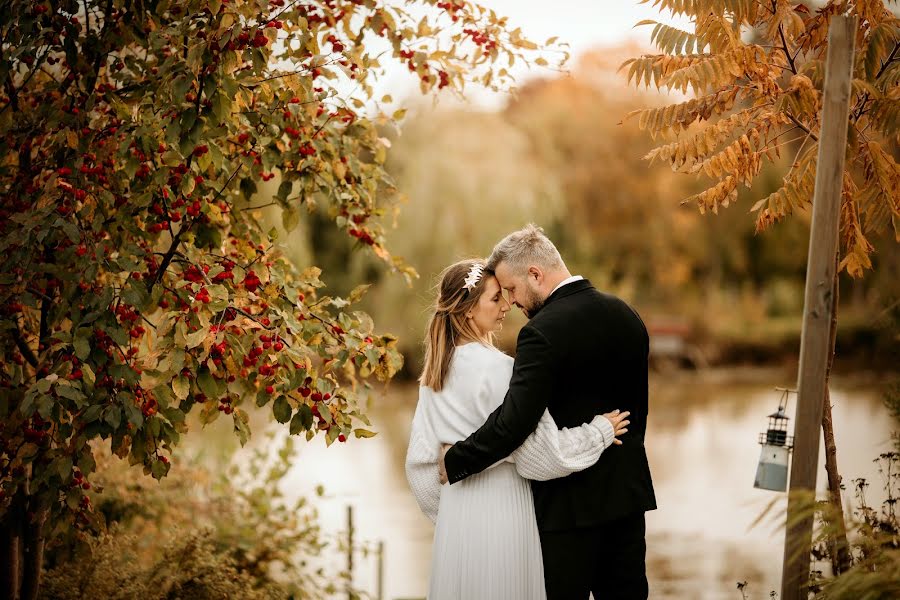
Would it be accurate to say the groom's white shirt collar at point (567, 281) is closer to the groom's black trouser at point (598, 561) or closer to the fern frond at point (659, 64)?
the groom's black trouser at point (598, 561)

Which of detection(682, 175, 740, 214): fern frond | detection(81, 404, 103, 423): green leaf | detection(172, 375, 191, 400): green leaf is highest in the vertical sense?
detection(682, 175, 740, 214): fern frond

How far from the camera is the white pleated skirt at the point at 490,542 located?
3.45 m

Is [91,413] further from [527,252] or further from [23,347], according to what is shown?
[527,252]

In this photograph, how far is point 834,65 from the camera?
313 centimetres

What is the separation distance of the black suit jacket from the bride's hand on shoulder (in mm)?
57

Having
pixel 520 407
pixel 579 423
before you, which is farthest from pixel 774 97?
pixel 520 407

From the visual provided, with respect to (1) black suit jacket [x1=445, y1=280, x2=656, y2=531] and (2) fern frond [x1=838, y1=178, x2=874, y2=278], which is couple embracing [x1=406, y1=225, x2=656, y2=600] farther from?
(2) fern frond [x1=838, y1=178, x2=874, y2=278]

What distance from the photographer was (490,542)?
3.46 m

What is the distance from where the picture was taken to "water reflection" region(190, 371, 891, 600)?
772 cm

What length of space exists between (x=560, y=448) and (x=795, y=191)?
64.1 inches

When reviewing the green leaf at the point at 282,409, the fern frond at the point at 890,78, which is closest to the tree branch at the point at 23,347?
the green leaf at the point at 282,409

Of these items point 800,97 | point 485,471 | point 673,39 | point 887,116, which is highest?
point 673,39

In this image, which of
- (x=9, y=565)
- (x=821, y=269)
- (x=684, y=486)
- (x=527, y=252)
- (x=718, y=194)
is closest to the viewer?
(x=821, y=269)

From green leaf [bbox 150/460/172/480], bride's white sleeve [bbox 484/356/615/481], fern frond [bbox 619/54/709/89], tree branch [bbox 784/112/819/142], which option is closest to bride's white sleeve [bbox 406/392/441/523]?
bride's white sleeve [bbox 484/356/615/481]
